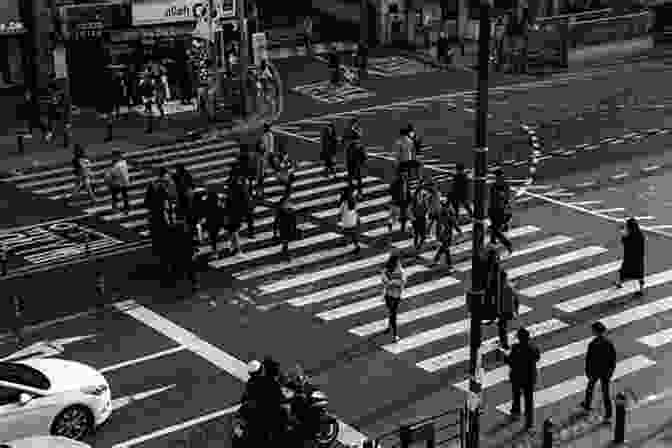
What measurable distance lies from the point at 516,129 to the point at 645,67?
17.8 meters

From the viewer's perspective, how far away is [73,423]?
15.9 metres

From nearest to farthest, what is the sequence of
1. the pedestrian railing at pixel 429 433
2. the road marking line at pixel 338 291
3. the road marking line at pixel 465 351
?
the pedestrian railing at pixel 429 433
the road marking line at pixel 465 351
the road marking line at pixel 338 291

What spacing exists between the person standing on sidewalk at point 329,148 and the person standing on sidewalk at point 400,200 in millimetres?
5167

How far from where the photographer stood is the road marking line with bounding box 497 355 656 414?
16984 millimetres

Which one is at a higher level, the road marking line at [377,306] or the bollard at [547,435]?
the bollard at [547,435]

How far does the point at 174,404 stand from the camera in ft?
56.1

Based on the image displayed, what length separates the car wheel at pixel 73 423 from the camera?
1574 centimetres

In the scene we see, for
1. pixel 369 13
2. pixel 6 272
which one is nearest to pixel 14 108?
pixel 6 272

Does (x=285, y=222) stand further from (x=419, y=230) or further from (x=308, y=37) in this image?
(x=308, y=37)

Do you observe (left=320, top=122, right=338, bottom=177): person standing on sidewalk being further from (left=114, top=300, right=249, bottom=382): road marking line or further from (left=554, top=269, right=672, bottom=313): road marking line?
(left=554, top=269, right=672, bottom=313): road marking line

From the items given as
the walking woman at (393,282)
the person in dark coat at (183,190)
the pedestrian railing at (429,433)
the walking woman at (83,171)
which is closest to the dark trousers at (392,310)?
the walking woman at (393,282)

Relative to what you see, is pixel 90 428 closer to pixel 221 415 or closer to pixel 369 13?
pixel 221 415

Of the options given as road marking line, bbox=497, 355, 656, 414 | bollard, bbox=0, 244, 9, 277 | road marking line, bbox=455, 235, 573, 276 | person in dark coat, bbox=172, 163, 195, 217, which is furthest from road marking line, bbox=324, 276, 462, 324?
bollard, bbox=0, 244, 9, 277

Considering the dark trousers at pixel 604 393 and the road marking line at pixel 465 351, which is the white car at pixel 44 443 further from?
the dark trousers at pixel 604 393
